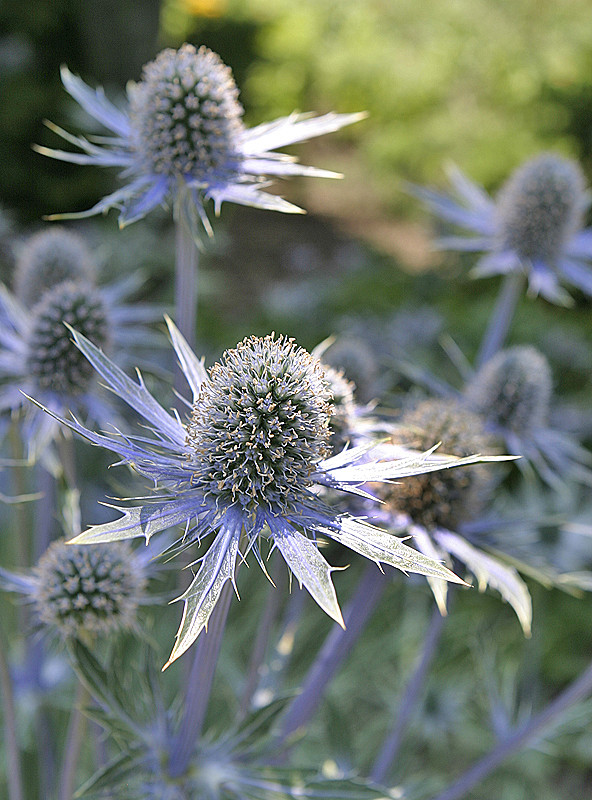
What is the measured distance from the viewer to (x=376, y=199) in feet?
22.3

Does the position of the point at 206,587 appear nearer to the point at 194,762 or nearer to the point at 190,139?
the point at 194,762

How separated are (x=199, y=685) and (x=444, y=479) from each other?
0.47 metres

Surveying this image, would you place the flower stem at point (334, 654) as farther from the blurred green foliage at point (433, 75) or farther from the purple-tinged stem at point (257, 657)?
the blurred green foliage at point (433, 75)

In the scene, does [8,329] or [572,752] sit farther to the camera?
[572,752]

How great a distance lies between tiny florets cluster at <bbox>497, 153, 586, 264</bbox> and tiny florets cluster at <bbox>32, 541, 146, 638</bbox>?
1.01 meters

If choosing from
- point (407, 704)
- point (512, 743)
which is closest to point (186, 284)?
point (407, 704)

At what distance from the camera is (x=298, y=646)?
1924 millimetres

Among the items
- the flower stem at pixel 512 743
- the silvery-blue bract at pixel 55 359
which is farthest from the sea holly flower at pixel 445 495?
the silvery-blue bract at pixel 55 359

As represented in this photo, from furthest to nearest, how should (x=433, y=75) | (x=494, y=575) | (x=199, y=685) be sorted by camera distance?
(x=433, y=75) → (x=494, y=575) → (x=199, y=685)

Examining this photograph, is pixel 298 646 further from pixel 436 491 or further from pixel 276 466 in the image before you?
pixel 276 466

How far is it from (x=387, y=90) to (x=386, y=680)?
250 inches

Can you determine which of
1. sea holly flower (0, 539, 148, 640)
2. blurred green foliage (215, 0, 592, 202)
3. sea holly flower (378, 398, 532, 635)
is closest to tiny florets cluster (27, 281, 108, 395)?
sea holly flower (0, 539, 148, 640)

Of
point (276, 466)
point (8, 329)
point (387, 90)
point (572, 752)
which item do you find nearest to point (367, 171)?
point (387, 90)

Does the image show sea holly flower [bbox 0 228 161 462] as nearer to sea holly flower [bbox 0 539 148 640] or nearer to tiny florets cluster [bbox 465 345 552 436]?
sea holly flower [bbox 0 539 148 640]
